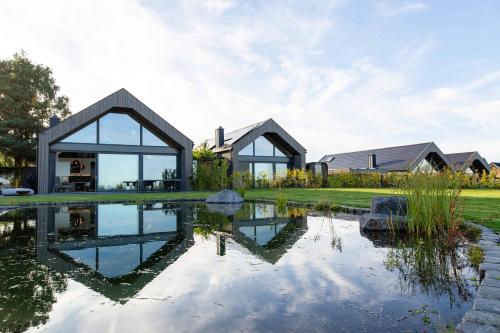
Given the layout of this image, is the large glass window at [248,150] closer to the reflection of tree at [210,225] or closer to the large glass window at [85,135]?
the large glass window at [85,135]

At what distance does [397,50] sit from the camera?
36.6 feet

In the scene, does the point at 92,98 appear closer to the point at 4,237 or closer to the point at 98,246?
the point at 4,237

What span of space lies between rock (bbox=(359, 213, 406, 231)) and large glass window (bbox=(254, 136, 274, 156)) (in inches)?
593

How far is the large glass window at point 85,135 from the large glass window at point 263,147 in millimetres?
9039

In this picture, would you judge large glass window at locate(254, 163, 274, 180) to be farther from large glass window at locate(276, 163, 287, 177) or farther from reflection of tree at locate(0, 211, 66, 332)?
reflection of tree at locate(0, 211, 66, 332)

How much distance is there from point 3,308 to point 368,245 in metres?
3.83

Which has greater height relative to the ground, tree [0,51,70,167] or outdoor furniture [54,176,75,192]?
tree [0,51,70,167]

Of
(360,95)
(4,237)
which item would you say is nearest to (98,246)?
(4,237)

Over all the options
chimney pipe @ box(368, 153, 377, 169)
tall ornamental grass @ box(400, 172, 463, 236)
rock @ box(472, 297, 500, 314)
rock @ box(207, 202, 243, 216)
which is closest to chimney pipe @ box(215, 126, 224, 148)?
rock @ box(207, 202, 243, 216)

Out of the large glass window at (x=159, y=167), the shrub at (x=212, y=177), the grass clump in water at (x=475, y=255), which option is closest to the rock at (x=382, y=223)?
the grass clump in water at (x=475, y=255)

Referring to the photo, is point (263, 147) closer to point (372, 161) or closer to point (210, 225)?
point (372, 161)

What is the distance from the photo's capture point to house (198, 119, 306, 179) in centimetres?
1966

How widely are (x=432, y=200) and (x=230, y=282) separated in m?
3.23

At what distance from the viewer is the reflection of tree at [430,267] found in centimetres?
261
